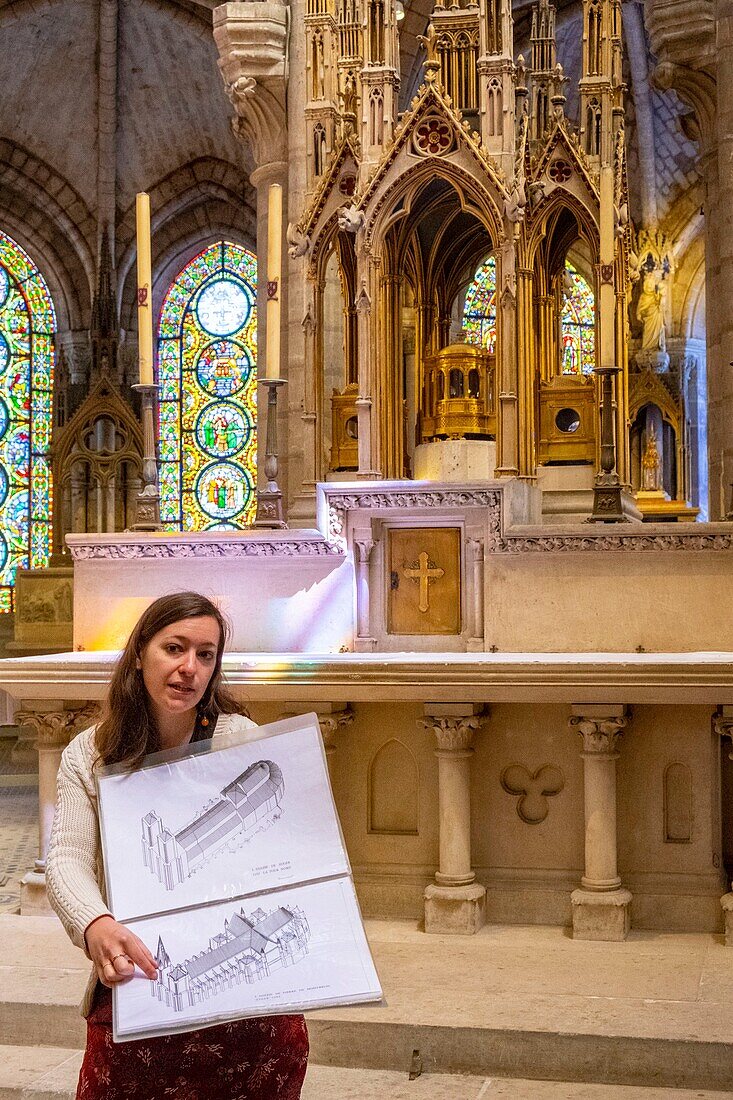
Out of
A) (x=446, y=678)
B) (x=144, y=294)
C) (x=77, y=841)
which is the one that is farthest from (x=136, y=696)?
(x=144, y=294)

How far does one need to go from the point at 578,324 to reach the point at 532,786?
14258mm

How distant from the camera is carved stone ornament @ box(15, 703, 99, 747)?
205 inches

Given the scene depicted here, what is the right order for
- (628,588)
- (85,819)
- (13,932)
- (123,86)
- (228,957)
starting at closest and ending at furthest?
(228,957)
(85,819)
(13,932)
(628,588)
(123,86)

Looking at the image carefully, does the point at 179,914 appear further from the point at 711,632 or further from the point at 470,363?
the point at 470,363

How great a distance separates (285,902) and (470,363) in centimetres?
412

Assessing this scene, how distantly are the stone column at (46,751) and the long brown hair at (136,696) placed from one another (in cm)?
287

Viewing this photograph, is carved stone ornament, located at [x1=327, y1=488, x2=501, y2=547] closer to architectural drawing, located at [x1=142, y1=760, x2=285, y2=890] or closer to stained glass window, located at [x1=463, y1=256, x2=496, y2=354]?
architectural drawing, located at [x1=142, y1=760, x2=285, y2=890]

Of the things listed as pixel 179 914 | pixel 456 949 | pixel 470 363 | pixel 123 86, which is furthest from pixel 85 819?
pixel 123 86

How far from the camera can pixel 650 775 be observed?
4.96 metres

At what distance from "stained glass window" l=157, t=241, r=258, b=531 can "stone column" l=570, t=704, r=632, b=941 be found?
1575 centimetres

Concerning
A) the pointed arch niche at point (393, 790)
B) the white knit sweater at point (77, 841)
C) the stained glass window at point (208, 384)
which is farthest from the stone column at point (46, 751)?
the stained glass window at point (208, 384)

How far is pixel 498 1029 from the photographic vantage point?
386cm

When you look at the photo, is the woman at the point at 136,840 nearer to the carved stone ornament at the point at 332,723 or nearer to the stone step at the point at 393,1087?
the stone step at the point at 393,1087

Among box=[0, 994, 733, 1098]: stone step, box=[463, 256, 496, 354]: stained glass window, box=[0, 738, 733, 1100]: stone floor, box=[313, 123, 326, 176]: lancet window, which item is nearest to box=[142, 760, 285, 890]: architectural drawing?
box=[0, 738, 733, 1100]: stone floor
